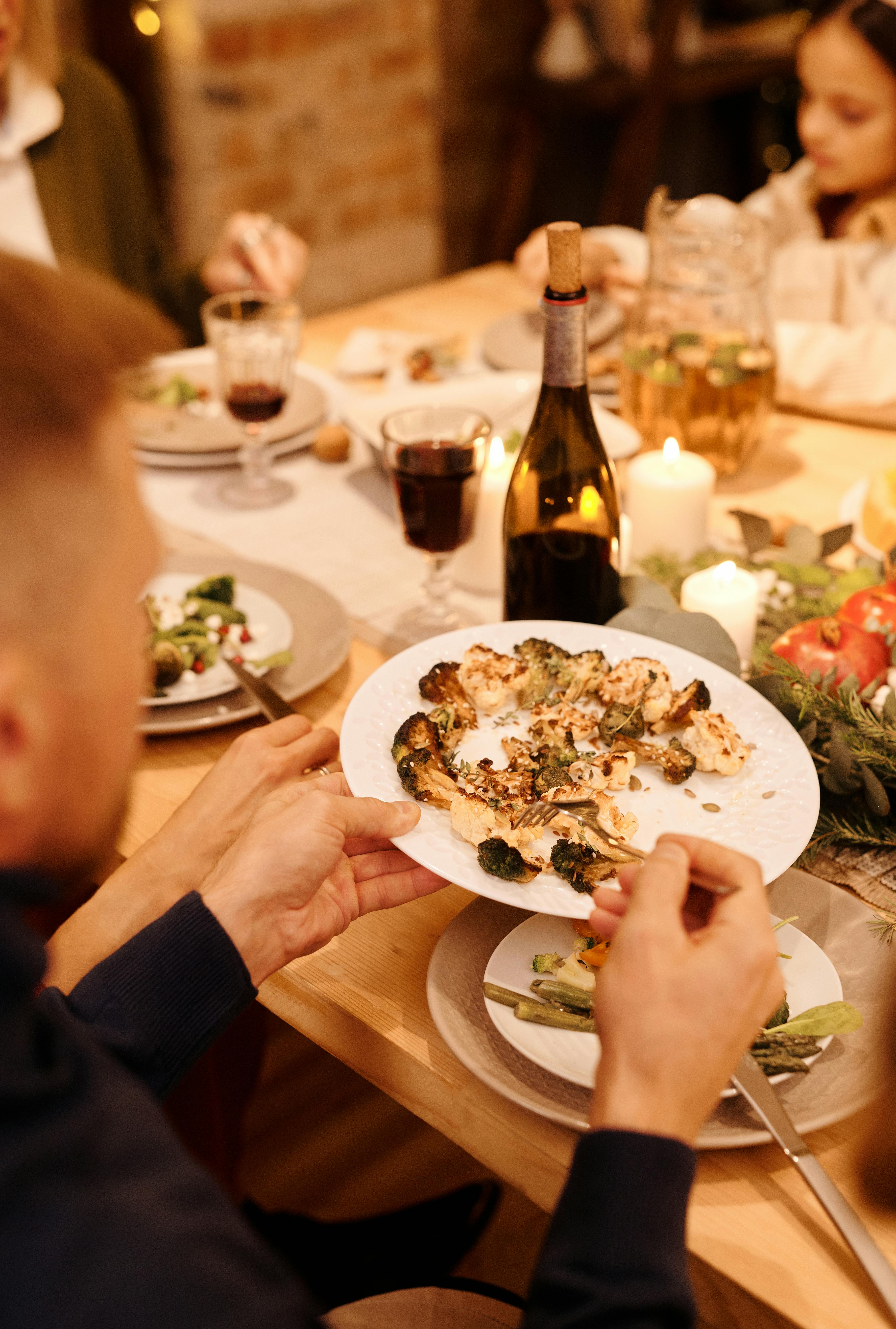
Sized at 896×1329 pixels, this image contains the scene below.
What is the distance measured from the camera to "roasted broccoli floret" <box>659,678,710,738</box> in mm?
1012

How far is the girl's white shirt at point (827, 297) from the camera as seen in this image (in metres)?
1.75

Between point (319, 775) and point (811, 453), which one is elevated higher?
point (319, 775)

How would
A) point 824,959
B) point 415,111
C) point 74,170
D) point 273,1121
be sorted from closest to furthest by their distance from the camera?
point 824,959 < point 273,1121 < point 74,170 < point 415,111

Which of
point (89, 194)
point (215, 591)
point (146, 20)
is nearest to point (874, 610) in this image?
point (215, 591)

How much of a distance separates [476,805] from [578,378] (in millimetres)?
454

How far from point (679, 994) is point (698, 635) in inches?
19.6

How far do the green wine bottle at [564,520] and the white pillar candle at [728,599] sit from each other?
3.4 inches

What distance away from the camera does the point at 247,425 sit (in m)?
1.65

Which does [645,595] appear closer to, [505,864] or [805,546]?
[805,546]

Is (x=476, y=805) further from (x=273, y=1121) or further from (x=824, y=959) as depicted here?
(x=273, y=1121)

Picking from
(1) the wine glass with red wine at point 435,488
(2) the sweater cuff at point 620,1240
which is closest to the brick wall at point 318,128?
(1) the wine glass with red wine at point 435,488

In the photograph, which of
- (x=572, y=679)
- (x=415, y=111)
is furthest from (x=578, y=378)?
(x=415, y=111)

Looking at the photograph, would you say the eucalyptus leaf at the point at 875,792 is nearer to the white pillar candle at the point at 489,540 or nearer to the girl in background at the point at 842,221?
the white pillar candle at the point at 489,540

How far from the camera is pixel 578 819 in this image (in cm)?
91
